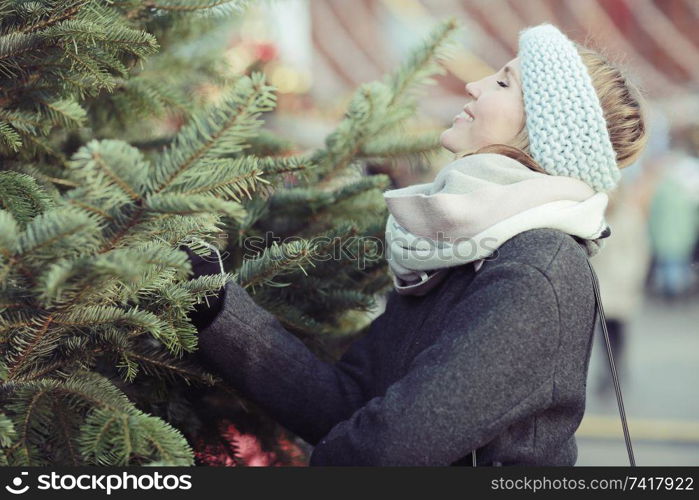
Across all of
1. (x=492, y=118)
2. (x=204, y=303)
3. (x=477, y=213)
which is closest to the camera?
(x=477, y=213)

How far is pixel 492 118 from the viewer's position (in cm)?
150

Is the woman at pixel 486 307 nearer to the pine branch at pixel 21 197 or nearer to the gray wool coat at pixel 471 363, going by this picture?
the gray wool coat at pixel 471 363

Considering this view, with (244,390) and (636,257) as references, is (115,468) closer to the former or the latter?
(244,390)

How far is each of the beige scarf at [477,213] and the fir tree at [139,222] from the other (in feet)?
0.46

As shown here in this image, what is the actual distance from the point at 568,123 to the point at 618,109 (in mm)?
155

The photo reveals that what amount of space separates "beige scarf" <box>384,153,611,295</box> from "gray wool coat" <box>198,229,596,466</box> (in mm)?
32

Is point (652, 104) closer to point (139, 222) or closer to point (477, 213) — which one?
point (477, 213)

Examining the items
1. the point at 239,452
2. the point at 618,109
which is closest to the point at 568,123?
the point at 618,109

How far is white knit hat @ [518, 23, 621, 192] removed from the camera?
4.55ft

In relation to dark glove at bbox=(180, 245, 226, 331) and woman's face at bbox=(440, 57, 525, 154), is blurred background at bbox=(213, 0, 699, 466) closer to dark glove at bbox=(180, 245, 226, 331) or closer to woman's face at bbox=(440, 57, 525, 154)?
woman's face at bbox=(440, 57, 525, 154)

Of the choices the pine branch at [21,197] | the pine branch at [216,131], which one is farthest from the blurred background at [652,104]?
the pine branch at [216,131]

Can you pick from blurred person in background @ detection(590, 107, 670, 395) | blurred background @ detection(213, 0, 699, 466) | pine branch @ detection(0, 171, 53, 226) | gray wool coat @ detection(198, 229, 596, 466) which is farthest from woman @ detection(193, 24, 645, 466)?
blurred person in background @ detection(590, 107, 670, 395)

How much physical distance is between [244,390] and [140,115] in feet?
2.26

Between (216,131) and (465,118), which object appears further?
(465,118)
